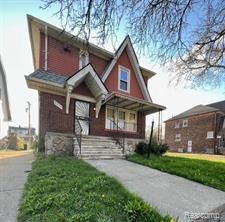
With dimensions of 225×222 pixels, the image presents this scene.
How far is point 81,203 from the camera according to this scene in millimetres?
3740

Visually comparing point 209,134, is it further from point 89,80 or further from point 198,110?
point 89,80

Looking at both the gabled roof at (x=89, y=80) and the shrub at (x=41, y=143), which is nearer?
the shrub at (x=41, y=143)

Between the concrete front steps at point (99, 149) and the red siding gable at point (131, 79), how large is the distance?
400 centimetres

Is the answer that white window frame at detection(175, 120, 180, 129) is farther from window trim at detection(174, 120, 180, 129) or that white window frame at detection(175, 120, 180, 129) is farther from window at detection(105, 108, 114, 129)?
window at detection(105, 108, 114, 129)

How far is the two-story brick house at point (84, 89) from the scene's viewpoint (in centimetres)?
1109

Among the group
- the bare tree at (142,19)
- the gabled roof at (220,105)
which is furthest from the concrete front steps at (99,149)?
the gabled roof at (220,105)

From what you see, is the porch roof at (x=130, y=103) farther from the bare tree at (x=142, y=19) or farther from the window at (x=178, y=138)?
the window at (x=178, y=138)

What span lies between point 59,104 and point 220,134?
2600 centimetres

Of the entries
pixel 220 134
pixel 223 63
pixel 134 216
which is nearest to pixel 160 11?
pixel 134 216

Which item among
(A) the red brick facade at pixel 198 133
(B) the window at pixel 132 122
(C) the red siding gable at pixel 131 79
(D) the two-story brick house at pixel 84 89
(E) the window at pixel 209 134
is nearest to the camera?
(D) the two-story brick house at pixel 84 89

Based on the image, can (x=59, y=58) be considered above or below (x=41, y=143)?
above

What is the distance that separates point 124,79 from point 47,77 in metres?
5.93

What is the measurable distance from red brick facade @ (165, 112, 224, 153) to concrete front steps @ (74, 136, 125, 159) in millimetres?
23138

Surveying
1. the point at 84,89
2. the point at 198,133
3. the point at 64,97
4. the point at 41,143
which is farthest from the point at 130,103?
the point at 198,133
